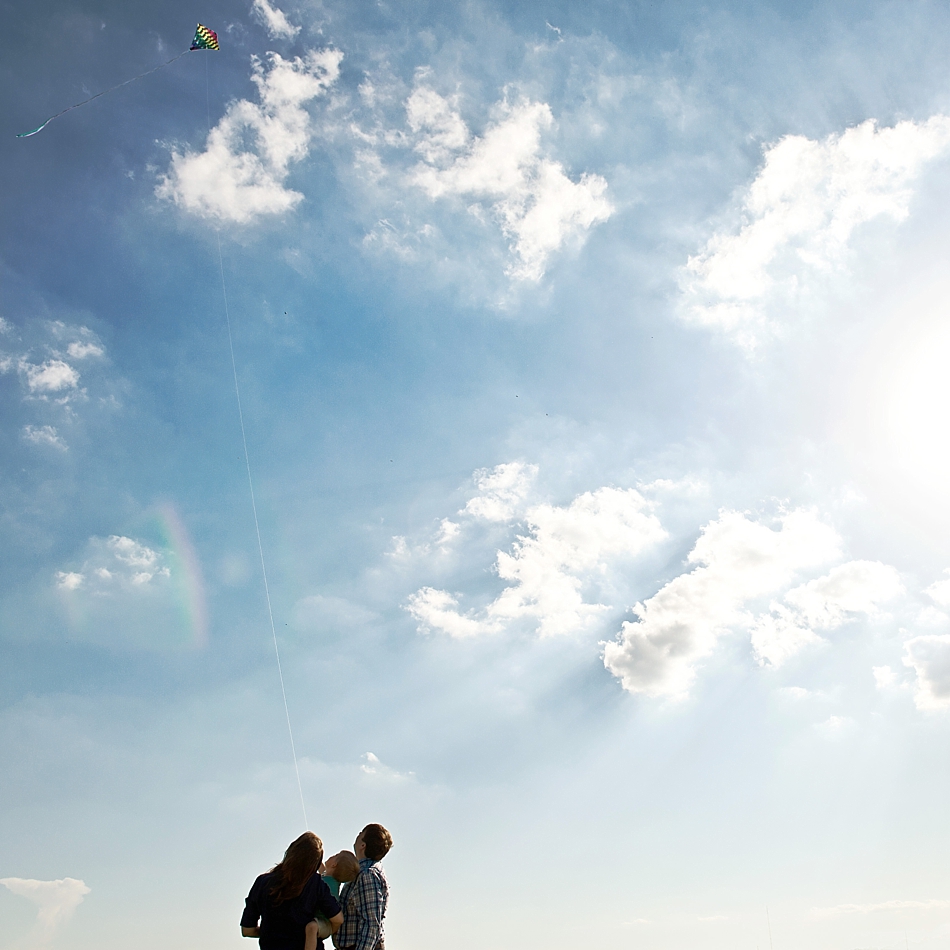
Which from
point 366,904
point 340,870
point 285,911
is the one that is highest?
point 340,870

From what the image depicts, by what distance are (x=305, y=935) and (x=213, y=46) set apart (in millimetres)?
24872

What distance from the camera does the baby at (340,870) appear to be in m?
7.94

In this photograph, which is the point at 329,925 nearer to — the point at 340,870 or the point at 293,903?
the point at 293,903

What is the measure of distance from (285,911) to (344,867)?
103 cm

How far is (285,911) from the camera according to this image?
7008 mm

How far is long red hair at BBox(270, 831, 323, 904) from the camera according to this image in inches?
272

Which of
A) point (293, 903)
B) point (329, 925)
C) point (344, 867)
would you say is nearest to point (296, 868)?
point (293, 903)

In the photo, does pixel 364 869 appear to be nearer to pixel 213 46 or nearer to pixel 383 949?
pixel 383 949

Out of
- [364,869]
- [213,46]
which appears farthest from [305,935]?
[213,46]

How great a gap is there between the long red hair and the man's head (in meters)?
1.08

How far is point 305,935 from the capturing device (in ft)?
23.2

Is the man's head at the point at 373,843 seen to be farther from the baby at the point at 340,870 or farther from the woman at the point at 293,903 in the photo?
the woman at the point at 293,903

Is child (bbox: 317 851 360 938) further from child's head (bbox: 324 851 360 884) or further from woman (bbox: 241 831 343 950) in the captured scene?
woman (bbox: 241 831 343 950)

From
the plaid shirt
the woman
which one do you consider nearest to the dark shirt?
the woman
